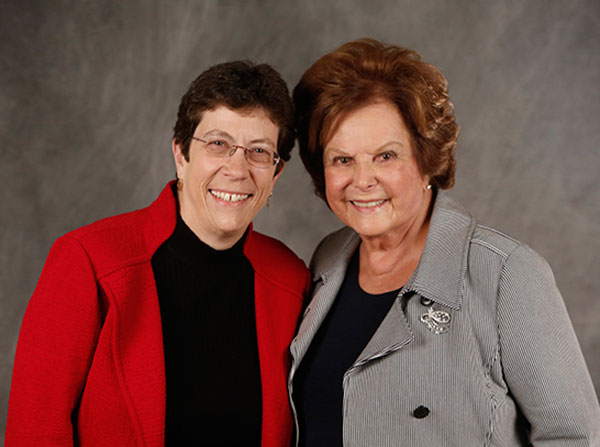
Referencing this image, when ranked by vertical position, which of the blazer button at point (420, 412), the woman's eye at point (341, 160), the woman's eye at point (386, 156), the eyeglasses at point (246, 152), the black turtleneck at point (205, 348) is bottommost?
the blazer button at point (420, 412)

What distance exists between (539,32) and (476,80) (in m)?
0.45

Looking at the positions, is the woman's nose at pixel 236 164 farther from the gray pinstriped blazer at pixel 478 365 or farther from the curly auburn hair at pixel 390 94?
the gray pinstriped blazer at pixel 478 365

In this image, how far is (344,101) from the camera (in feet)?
7.98

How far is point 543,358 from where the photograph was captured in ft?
6.89

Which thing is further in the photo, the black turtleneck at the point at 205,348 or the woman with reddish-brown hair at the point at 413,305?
the black turtleneck at the point at 205,348

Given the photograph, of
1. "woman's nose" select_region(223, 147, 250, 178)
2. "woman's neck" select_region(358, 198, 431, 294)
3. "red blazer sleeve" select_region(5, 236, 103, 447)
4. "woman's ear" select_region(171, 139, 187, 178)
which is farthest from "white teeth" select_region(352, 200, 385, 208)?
"red blazer sleeve" select_region(5, 236, 103, 447)

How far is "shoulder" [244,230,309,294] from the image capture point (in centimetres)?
270

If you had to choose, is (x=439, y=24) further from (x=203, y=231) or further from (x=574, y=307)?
(x=203, y=231)

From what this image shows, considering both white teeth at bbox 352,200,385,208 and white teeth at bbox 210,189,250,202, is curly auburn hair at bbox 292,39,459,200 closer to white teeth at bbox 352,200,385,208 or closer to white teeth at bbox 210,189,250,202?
white teeth at bbox 352,200,385,208

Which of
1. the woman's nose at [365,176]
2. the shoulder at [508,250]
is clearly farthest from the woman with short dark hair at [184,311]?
the shoulder at [508,250]

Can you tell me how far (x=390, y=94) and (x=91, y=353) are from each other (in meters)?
1.40

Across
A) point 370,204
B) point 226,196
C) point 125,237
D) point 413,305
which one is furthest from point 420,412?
point 125,237

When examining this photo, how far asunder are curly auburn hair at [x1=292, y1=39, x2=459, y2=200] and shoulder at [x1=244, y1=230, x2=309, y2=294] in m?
0.52

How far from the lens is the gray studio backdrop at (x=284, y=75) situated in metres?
3.88
